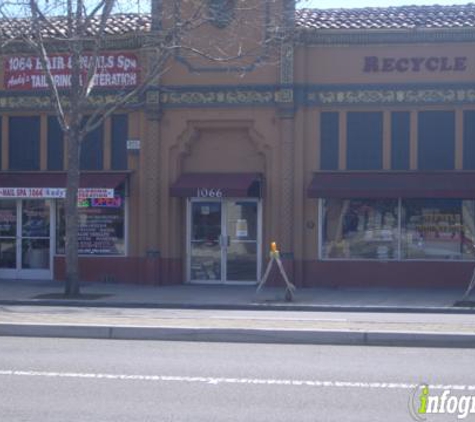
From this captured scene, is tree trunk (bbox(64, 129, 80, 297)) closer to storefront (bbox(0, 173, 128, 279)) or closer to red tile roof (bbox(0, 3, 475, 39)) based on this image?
storefront (bbox(0, 173, 128, 279))

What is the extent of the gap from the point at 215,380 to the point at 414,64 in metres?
13.9

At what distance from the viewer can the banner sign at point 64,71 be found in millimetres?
23125

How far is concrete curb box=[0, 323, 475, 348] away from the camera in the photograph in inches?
504

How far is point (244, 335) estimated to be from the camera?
527 inches

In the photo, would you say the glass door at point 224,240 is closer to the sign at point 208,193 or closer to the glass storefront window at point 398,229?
the sign at point 208,193

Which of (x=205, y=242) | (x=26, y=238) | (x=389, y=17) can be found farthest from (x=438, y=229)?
(x=26, y=238)

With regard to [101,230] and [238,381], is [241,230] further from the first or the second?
[238,381]

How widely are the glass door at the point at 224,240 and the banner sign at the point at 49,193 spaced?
2.23 m

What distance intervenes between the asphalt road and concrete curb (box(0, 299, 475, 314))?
18.6ft

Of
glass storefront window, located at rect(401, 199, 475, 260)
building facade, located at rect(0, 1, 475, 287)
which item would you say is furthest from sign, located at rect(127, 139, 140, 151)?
glass storefront window, located at rect(401, 199, 475, 260)

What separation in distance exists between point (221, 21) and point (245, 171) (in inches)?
142

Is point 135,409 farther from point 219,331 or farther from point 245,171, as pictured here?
point 245,171

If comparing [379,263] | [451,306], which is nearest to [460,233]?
[379,263]

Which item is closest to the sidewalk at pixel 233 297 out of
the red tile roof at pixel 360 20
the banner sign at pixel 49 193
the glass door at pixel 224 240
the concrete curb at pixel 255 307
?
the concrete curb at pixel 255 307
